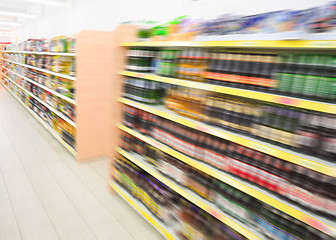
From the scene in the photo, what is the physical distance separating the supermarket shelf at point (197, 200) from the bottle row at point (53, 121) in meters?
1.58

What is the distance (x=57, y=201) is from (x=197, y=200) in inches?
64.2

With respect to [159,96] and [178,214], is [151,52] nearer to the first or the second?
[159,96]

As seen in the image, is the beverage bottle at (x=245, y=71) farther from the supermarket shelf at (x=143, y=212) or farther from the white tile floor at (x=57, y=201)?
the white tile floor at (x=57, y=201)

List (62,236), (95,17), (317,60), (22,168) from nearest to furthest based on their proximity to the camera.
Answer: (317,60), (62,236), (22,168), (95,17)

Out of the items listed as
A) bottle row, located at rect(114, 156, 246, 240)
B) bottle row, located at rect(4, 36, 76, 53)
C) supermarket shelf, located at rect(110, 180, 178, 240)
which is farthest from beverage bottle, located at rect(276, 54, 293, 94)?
bottle row, located at rect(4, 36, 76, 53)

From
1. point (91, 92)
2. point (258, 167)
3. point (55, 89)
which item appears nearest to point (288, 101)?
point (258, 167)

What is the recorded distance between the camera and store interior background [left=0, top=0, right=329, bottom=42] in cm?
206

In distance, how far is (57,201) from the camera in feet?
8.20

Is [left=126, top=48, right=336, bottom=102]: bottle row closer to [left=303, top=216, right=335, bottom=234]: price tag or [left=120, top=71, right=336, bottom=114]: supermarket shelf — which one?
[left=120, top=71, right=336, bottom=114]: supermarket shelf

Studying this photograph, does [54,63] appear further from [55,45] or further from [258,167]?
[258,167]

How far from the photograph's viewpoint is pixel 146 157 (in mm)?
2232

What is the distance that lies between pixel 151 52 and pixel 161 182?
3.75 ft

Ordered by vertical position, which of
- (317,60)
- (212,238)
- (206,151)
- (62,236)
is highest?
(317,60)

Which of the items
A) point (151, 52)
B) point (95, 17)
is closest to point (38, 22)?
point (95, 17)
